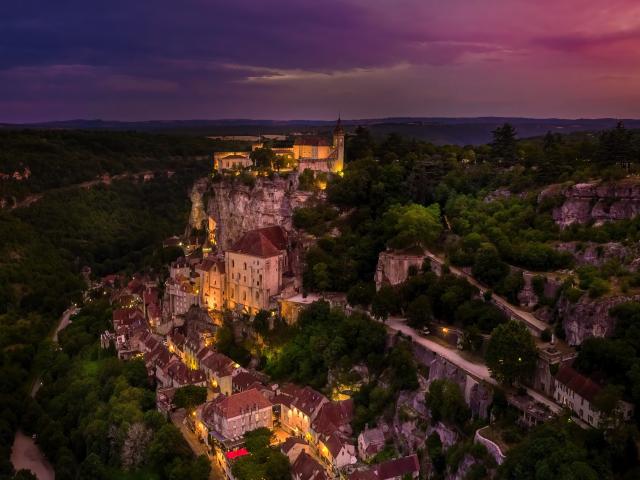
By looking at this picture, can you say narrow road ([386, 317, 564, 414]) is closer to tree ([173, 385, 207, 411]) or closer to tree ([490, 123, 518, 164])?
tree ([173, 385, 207, 411])

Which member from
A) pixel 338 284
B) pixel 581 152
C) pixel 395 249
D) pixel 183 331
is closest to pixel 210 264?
pixel 183 331

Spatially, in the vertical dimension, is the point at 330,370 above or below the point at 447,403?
below

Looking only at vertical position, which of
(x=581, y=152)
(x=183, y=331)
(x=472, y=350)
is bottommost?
(x=183, y=331)

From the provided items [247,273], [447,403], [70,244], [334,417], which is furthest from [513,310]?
[70,244]

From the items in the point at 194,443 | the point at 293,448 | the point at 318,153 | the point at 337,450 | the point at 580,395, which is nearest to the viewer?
the point at 580,395

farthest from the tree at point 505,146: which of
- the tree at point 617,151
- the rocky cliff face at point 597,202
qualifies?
the rocky cliff face at point 597,202

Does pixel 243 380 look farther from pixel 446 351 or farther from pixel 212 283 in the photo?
pixel 446 351

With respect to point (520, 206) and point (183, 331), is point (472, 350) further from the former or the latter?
point (183, 331)
